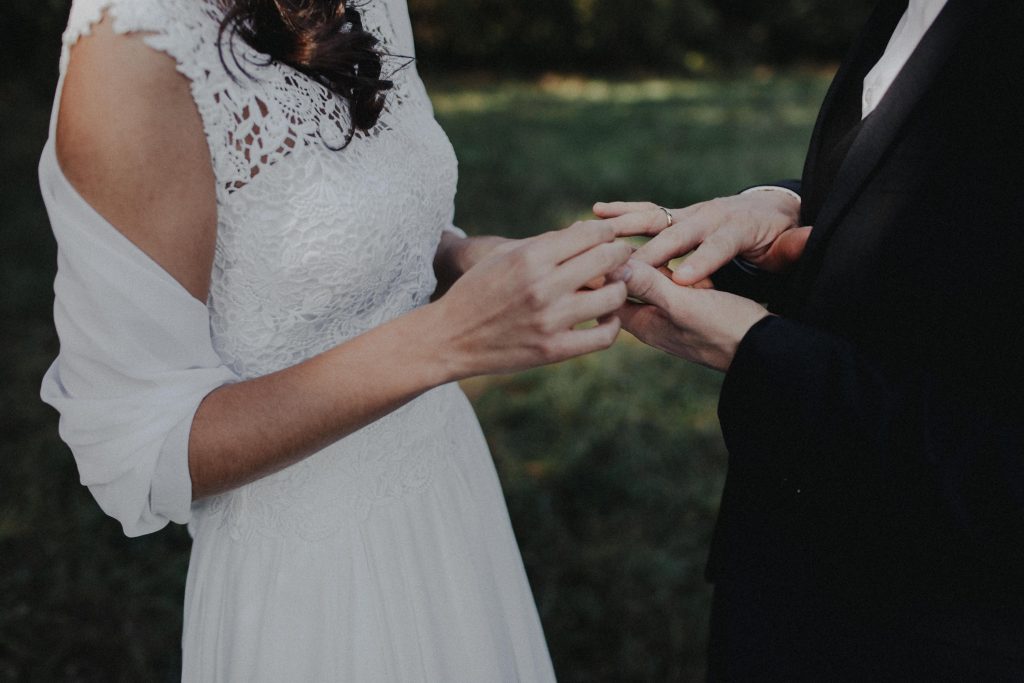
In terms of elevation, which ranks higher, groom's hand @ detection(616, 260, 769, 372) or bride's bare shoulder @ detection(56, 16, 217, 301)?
bride's bare shoulder @ detection(56, 16, 217, 301)

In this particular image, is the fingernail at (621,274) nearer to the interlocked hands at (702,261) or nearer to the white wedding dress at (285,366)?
the interlocked hands at (702,261)

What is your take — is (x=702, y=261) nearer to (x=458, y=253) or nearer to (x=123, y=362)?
(x=458, y=253)

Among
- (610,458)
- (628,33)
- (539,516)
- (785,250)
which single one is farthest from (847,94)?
(628,33)

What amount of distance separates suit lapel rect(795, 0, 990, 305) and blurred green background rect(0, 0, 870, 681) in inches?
80.6

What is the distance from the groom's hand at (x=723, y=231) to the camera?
1.70 m

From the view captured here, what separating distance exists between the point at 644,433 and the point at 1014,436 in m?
3.07

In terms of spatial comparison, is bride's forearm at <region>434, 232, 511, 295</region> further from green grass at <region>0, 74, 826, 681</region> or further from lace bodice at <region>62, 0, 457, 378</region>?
green grass at <region>0, 74, 826, 681</region>

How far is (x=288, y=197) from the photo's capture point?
1.43 meters

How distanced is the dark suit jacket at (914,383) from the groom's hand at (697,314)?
5 centimetres

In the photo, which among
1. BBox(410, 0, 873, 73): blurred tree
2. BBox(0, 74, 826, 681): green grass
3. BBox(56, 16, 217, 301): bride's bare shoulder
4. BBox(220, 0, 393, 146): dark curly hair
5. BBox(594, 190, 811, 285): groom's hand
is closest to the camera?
BBox(56, 16, 217, 301): bride's bare shoulder

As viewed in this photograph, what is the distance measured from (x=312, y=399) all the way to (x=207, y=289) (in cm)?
25

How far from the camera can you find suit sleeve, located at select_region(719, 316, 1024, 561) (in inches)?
50.2

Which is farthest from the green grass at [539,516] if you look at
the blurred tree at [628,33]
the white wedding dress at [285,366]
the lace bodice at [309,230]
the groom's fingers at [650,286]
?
the blurred tree at [628,33]

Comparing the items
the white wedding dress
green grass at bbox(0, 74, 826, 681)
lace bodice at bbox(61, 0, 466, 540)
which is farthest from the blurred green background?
lace bodice at bbox(61, 0, 466, 540)
